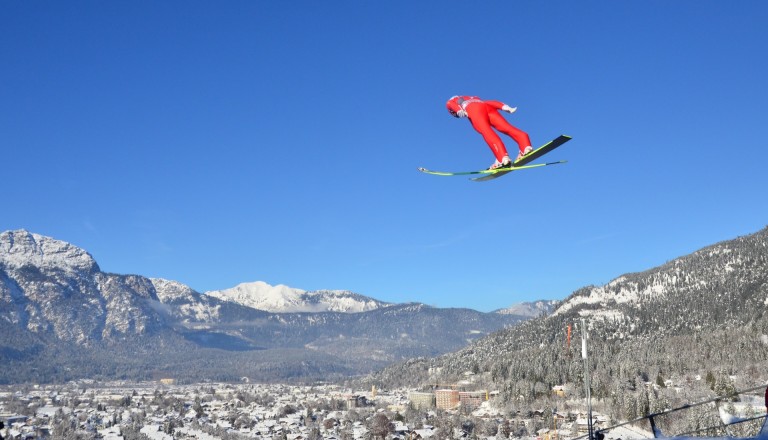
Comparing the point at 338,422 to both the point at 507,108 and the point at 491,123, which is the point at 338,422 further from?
the point at 507,108

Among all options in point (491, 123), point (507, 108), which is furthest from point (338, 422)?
point (507, 108)

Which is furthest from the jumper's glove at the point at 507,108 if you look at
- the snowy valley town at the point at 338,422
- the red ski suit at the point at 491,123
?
the snowy valley town at the point at 338,422

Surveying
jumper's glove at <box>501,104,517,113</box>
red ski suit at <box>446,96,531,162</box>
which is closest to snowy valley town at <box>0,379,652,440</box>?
red ski suit at <box>446,96,531,162</box>

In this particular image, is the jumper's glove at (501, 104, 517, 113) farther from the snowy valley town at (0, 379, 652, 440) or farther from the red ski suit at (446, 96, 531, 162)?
the snowy valley town at (0, 379, 652, 440)

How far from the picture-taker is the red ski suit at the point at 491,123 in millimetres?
16594

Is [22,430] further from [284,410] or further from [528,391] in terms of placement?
[528,391]

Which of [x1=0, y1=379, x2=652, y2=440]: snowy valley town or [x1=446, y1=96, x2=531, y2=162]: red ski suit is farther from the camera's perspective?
[x1=0, y1=379, x2=652, y2=440]: snowy valley town

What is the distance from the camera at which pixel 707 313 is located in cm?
19700

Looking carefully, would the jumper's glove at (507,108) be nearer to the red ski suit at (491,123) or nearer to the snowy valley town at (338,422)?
the red ski suit at (491,123)

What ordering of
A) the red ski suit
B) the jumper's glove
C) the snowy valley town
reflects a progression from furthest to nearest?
the snowy valley town
the red ski suit
the jumper's glove

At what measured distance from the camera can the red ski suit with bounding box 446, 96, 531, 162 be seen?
54.4 feet

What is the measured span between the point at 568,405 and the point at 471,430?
23.9m

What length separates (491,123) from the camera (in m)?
16.8

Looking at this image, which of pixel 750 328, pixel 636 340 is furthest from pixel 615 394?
pixel 636 340
